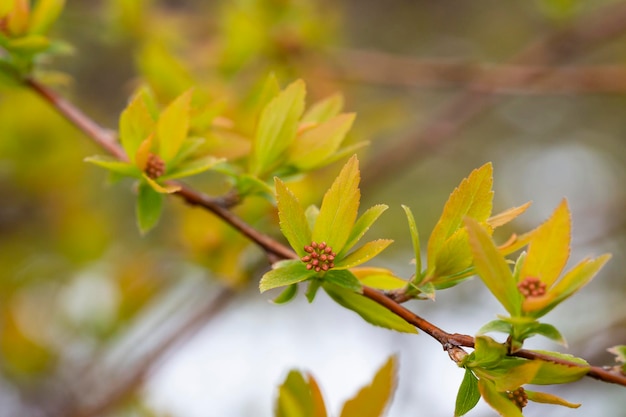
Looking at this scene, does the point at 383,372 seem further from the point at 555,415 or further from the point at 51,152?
the point at 51,152

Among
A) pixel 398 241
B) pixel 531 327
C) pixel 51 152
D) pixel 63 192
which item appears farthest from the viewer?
pixel 398 241

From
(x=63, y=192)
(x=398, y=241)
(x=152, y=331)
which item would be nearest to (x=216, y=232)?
(x=152, y=331)

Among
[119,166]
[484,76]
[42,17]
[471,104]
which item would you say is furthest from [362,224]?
[471,104]

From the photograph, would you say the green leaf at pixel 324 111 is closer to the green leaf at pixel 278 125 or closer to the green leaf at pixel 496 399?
the green leaf at pixel 278 125

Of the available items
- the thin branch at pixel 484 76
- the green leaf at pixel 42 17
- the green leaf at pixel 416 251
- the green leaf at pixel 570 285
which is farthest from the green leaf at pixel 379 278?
the thin branch at pixel 484 76

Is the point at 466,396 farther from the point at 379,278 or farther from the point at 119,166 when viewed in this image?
the point at 119,166

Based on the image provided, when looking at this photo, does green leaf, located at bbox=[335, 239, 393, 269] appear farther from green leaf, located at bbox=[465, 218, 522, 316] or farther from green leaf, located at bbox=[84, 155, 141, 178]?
green leaf, located at bbox=[84, 155, 141, 178]
